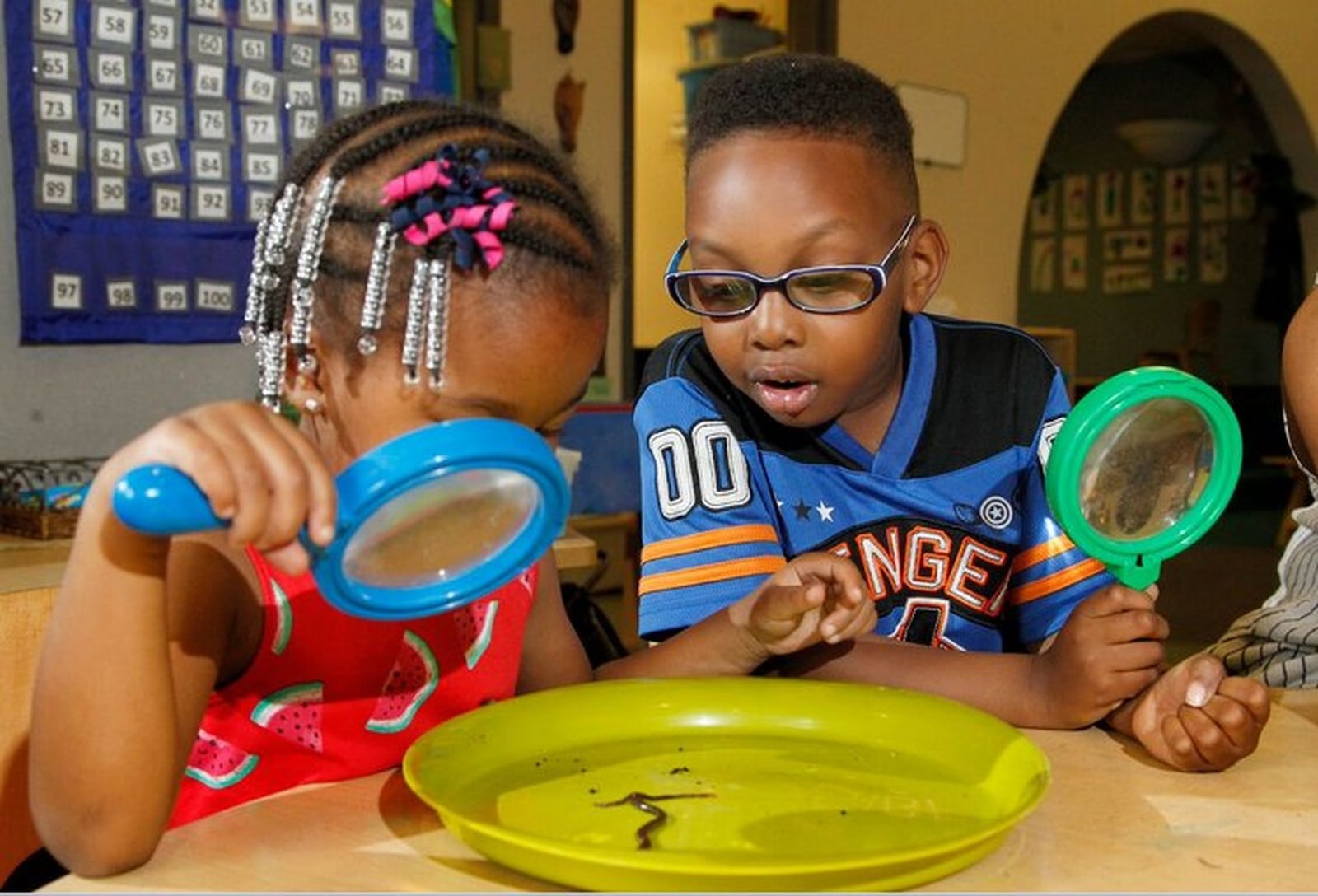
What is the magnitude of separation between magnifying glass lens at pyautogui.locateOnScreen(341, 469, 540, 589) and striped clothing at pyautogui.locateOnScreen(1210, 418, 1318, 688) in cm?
109

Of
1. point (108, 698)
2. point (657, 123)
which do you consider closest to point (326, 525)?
point (108, 698)

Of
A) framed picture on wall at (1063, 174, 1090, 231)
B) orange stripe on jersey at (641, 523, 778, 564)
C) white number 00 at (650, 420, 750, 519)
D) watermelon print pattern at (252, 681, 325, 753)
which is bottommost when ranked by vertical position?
watermelon print pattern at (252, 681, 325, 753)

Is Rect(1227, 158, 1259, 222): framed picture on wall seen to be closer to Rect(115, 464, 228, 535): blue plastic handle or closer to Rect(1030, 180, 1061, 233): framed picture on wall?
A: Rect(1030, 180, 1061, 233): framed picture on wall

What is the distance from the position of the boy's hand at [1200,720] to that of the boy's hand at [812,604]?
23cm

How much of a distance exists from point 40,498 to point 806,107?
4.97 ft

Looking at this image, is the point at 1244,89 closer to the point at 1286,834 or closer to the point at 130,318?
the point at 130,318

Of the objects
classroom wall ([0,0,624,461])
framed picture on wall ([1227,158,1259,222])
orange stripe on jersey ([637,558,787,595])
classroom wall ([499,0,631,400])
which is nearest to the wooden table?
orange stripe on jersey ([637,558,787,595])

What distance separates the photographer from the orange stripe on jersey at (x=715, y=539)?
1.40m

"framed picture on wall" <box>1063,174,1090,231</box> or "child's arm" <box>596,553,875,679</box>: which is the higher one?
"framed picture on wall" <box>1063,174,1090,231</box>

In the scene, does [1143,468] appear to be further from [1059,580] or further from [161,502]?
[161,502]

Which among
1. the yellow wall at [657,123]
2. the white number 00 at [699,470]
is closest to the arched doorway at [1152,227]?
the yellow wall at [657,123]

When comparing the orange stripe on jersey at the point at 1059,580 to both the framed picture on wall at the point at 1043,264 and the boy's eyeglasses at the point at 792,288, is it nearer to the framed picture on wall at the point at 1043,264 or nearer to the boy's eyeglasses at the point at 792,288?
the boy's eyeglasses at the point at 792,288

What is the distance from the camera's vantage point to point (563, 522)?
798mm

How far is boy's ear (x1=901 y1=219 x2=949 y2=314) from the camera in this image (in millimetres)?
1532
